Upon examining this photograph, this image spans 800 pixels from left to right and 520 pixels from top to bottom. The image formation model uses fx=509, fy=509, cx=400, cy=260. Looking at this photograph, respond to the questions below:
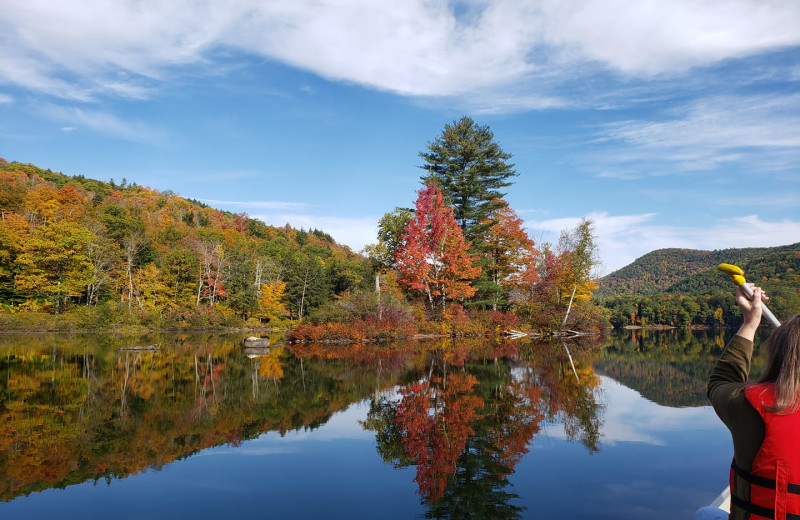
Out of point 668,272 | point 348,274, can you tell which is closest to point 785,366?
point 348,274

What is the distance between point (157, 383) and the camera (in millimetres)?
12477

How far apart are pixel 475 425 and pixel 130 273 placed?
3965 cm

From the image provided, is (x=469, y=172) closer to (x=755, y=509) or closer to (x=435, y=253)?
(x=435, y=253)

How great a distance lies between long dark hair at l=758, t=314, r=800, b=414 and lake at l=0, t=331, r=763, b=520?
359 cm

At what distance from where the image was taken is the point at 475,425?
817cm

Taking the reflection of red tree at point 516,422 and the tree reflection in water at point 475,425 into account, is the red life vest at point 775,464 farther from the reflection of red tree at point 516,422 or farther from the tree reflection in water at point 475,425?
the reflection of red tree at point 516,422

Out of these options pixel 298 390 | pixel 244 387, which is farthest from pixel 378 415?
pixel 244 387

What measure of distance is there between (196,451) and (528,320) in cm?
3122

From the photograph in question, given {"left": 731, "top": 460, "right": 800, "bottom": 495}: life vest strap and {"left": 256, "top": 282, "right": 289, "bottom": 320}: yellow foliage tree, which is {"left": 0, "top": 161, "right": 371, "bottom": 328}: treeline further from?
{"left": 731, "top": 460, "right": 800, "bottom": 495}: life vest strap

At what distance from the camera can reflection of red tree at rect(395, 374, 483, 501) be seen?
608 cm

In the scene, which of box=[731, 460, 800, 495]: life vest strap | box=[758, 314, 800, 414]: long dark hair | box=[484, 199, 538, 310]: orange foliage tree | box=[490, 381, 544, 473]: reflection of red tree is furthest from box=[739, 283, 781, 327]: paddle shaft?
box=[484, 199, 538, 310]: orange foliage tree

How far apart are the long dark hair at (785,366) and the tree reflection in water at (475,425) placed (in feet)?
11.8

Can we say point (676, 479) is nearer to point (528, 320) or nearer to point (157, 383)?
point (157, 383)

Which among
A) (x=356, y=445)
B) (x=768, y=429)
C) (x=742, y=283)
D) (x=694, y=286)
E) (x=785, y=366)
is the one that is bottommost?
(x=356, y=445)
